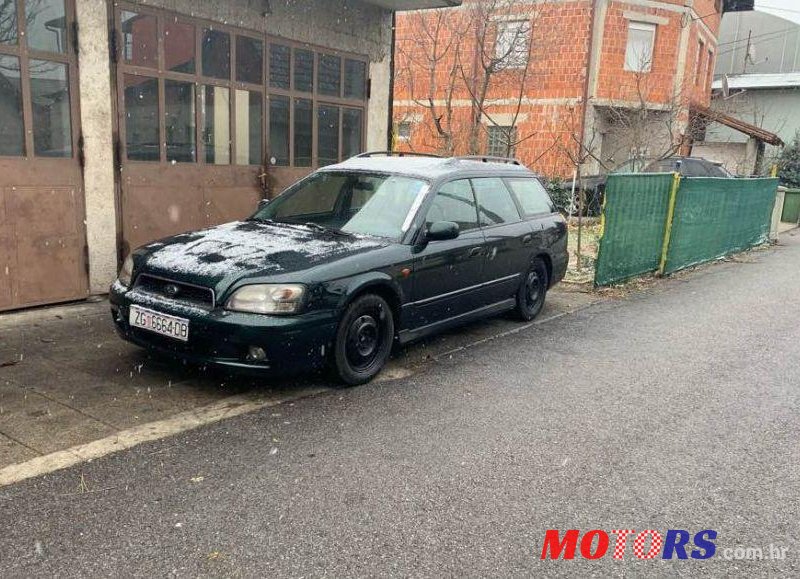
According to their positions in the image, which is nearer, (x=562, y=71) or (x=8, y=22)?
(x=8, y=22)

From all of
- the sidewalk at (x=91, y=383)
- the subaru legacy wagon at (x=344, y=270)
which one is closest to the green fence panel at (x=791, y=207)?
the subaru legacy wagon at (x=344, y=270)

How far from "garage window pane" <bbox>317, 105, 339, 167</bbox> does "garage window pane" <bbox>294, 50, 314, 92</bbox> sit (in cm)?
38

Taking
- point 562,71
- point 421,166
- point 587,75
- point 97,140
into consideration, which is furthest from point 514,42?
point 97,140

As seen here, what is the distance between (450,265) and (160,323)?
93.7 inches

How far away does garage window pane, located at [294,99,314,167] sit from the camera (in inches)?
353

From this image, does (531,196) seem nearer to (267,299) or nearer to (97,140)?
(267,299)

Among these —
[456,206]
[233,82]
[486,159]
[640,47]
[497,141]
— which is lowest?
[456,206]

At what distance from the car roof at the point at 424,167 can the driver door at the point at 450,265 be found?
133 mm

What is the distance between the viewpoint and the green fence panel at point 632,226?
8.93 meters

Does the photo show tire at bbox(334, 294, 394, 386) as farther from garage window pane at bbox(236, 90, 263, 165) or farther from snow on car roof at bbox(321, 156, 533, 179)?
garage window pane at bbox(236, 90, 263, 165)

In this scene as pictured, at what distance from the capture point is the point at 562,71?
21.0 m

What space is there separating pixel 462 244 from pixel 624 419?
6.70 feet

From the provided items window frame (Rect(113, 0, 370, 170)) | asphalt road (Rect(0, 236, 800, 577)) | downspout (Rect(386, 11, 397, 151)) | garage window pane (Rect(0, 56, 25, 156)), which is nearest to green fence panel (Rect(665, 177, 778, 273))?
downspout (Rect(386, 11, 397, 151))

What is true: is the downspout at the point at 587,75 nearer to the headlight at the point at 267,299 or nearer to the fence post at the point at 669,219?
the fence post at the point at 669,219
